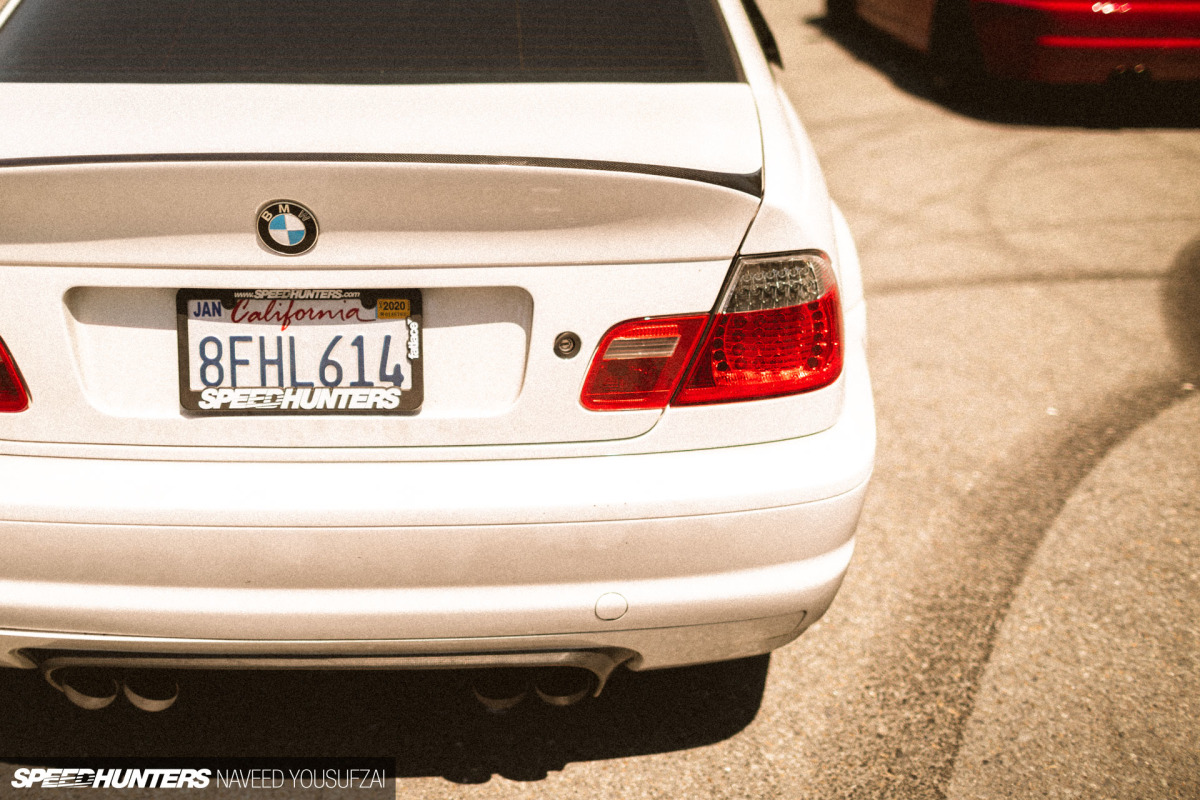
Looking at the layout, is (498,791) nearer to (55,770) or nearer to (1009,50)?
(55,770)

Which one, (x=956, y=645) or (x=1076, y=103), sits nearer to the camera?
(x=956, y=645)

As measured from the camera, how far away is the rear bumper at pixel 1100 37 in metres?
7.25

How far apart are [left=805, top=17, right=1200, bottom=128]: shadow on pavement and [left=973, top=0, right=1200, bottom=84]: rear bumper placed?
199 mm

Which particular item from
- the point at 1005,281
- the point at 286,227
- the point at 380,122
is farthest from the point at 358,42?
the point at 1005,281

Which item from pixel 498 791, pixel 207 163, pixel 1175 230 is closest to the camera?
pixel 207 163

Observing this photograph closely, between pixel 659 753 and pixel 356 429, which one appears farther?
pixel 659 753

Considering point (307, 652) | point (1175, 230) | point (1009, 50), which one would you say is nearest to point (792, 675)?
point (307, 652)

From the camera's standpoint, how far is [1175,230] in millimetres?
5867

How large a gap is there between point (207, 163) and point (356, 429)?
50 cm

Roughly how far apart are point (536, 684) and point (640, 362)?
2.33 ft

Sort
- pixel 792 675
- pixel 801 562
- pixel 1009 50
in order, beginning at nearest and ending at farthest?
pixel 801 562 < pixel 792 675 < pixel 1009 50

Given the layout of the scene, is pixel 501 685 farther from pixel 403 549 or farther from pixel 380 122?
pixel 380 122

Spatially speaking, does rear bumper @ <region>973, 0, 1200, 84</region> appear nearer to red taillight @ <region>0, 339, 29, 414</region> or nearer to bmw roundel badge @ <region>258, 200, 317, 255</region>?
bmw roundel badge @ <region>258, 200, 317, 255</region>

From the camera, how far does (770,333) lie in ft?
6.42
